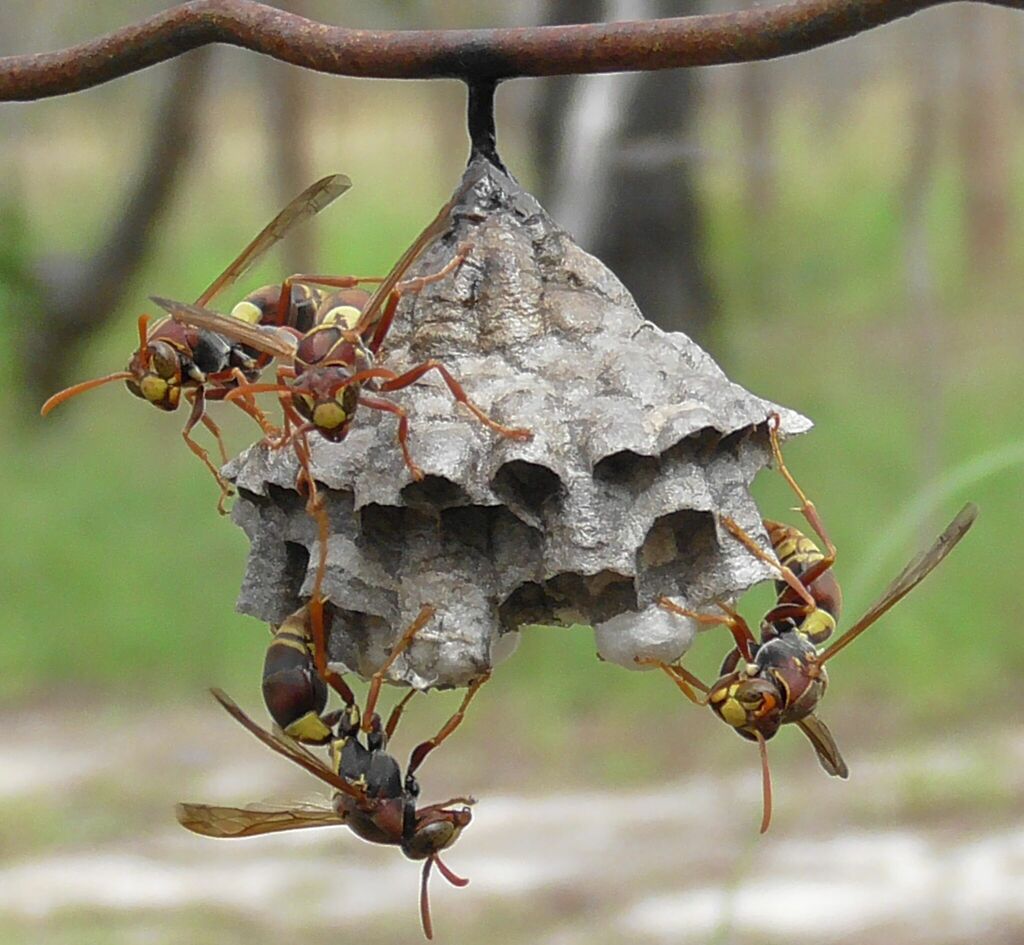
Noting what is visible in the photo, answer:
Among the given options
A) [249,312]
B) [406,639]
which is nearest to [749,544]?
[406,639]

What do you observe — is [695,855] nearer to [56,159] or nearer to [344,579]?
[344,579]

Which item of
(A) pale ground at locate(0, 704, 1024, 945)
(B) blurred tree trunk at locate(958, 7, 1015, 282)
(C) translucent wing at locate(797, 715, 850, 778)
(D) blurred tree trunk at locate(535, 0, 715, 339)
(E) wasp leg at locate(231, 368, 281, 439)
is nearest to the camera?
(E) wasp leg at locate(231, 368, 281, 439)

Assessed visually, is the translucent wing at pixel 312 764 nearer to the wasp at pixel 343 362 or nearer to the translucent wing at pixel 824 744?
the wasp at pixel 343 362

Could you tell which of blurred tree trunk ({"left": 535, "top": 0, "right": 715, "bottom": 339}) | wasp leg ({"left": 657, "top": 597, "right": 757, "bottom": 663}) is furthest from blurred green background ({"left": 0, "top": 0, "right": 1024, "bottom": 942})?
wasp leg ({"left": 657, "top": 597, "right": 757, "bottom": 663})

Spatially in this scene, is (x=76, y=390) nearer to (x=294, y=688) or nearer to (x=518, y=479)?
(x=294, y=688)

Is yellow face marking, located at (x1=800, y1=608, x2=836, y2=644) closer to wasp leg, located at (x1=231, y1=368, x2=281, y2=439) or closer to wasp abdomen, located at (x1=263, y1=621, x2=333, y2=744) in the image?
wasp abdomen, located at (x1=263, y1=621, x2=333, y2=744)

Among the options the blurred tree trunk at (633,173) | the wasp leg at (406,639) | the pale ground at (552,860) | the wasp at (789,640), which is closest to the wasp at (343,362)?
the wasp leg at (406,639)

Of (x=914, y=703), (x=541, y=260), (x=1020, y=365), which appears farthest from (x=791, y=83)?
(x=541, y=260)
